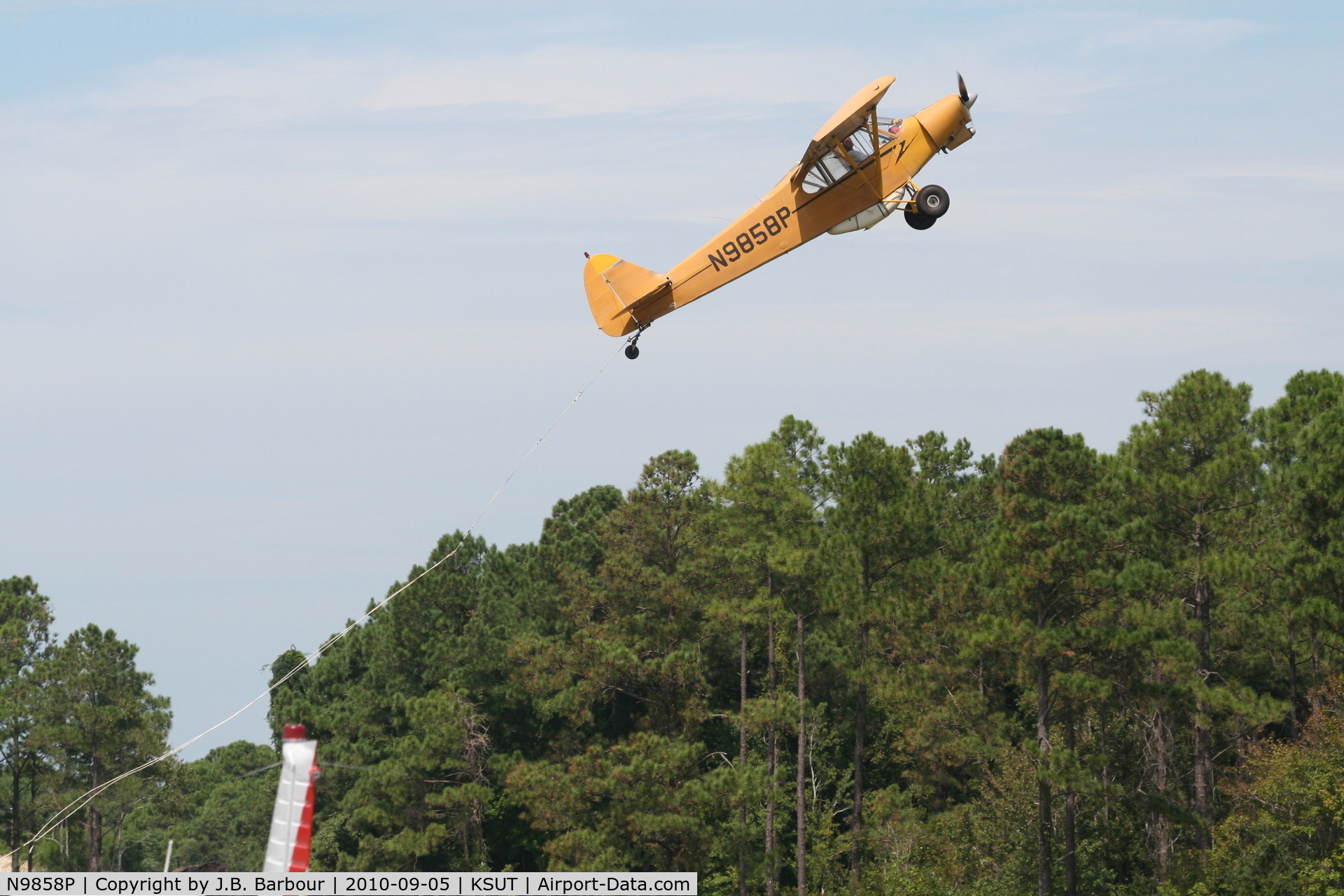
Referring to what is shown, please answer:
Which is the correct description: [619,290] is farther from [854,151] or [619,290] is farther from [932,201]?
[932,201]

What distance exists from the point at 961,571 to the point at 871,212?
20.6m

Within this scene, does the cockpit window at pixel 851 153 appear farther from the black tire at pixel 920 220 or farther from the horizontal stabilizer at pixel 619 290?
the horizontal stabilizer at pixel 619 290

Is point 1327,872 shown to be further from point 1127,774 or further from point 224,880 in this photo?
point 224,880

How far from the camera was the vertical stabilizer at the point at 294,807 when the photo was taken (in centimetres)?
1343

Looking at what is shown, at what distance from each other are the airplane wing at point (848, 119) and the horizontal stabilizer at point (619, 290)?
3.33m

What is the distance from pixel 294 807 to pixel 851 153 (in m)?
15.8

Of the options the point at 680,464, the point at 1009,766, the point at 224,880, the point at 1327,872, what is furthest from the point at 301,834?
the point at 680,464

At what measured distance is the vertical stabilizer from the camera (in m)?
13.4

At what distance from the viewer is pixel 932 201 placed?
85.3 ft
